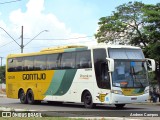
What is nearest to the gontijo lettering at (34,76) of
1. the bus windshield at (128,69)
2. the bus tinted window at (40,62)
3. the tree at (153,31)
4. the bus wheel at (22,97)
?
the bus tinted window at (40,62)

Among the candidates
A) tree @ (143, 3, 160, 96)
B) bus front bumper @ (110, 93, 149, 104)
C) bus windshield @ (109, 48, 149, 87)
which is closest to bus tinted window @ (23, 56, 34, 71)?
bus windshield @ (109, 48, 149, 87)

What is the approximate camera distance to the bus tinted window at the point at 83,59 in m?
21.9

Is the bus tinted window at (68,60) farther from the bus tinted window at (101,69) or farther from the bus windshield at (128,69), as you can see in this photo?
the bus windshield at (128,69)

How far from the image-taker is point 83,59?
73.2ft

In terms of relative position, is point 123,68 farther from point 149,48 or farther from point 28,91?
point 149,48

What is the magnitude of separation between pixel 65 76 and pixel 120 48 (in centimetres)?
387

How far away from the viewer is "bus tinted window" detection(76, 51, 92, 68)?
2192 cm

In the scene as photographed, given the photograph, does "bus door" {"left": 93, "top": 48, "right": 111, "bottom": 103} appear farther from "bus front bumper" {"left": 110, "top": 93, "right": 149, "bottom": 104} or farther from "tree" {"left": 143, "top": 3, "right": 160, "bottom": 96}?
"tree" {"left": 143, "top": 3, "right": 160, "bottom": 96}

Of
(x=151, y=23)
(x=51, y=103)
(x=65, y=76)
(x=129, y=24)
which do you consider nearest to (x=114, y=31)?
(x=129, y=24)

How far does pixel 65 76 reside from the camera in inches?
929

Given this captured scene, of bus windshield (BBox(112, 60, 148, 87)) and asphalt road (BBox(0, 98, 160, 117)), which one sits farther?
bus windshield (BBox(112, 60, 148, 87))

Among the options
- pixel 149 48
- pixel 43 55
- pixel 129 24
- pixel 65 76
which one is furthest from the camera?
pixel 129 24

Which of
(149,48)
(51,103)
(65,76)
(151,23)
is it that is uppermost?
(151,23)

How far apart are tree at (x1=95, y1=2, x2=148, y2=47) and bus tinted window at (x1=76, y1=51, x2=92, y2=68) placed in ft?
43.8
